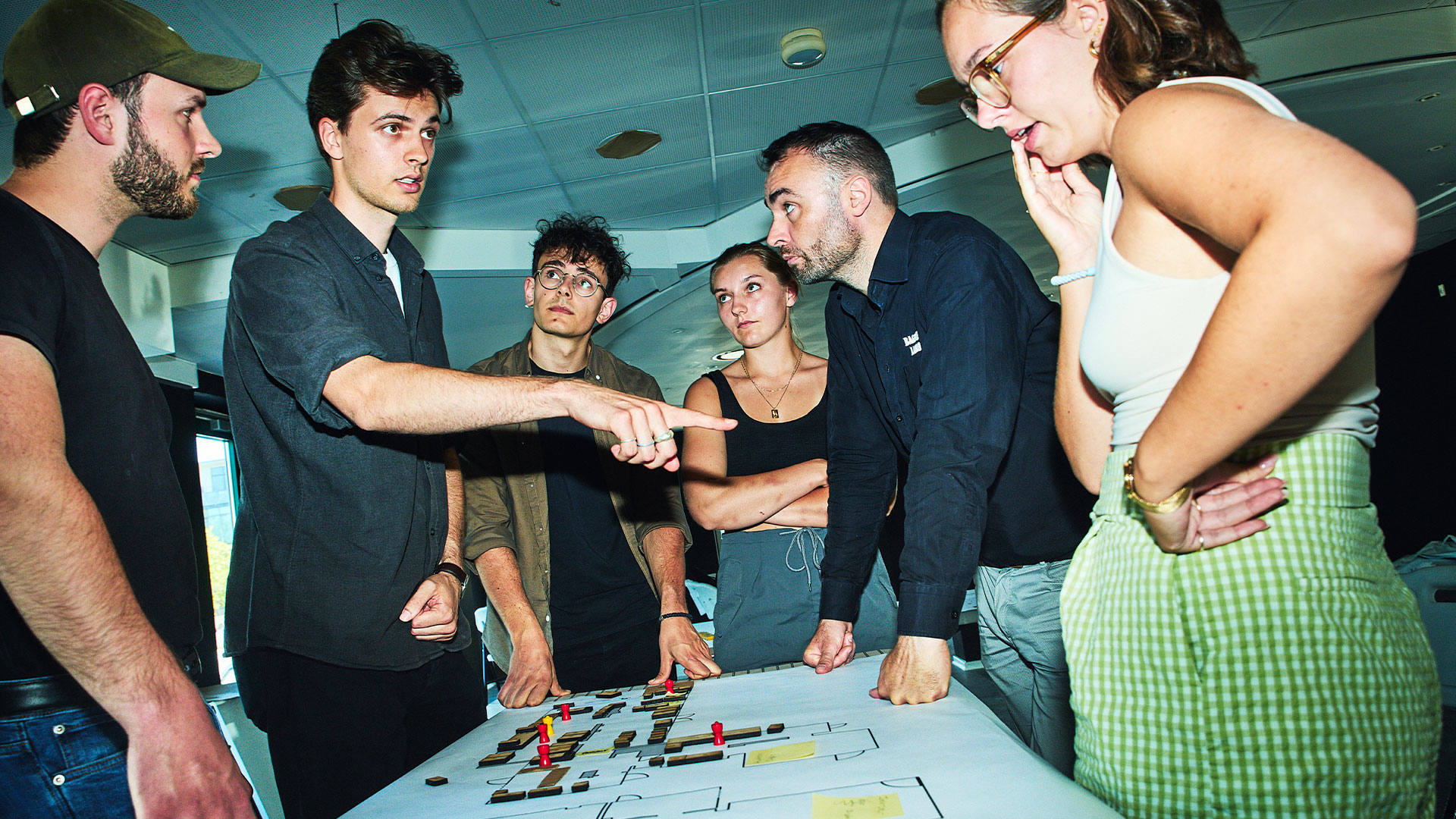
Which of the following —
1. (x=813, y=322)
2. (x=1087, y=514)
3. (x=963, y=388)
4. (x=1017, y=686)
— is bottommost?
(x=1017, y=686)

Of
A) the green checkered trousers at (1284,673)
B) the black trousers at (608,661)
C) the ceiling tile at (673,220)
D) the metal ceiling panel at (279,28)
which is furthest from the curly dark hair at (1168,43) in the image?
the ceiling tile at (673,220)

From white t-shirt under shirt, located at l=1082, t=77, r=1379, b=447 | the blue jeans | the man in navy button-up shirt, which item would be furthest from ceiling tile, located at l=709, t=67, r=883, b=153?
the blue jeans

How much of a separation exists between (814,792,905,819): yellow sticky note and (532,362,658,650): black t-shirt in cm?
146

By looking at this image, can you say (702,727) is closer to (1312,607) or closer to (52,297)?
(1312,607)

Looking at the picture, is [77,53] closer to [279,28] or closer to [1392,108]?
[279,28]

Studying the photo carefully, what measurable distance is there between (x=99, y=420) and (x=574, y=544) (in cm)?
129

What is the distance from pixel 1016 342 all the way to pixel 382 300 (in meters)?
1.28

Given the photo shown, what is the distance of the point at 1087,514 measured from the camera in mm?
1733

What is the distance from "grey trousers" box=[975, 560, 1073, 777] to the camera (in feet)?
5.43

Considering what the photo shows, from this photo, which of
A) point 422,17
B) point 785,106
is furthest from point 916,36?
point 422,17

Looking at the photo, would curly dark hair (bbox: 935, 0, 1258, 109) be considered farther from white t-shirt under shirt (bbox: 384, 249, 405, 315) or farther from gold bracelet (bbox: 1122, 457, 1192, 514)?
white t-shirt under shirt (bbox: 384, 249, 405, 315)

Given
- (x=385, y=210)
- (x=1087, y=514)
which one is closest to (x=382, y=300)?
(x=385, y=210)

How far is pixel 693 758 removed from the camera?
1118 millimetres

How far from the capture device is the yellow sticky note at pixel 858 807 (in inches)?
32.7
